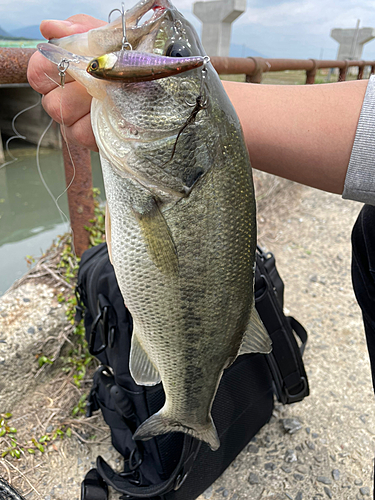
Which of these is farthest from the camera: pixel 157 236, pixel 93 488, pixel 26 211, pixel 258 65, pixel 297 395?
pixel 26 211

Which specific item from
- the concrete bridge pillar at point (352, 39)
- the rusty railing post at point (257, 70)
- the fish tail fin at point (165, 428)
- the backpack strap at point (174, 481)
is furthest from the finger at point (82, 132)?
the concrete bridge pillar at point (352, 39)

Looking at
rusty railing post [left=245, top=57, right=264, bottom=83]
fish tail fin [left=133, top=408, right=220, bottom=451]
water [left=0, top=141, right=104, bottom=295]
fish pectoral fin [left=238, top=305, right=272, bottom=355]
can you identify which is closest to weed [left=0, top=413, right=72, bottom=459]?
fish tail fin [left=133, top=408, right=220, bottom=451]

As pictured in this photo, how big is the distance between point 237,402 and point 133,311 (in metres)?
1.05

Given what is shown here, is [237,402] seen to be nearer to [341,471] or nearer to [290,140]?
[341,471]

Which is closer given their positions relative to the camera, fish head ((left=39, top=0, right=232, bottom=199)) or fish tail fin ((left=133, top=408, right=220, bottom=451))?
fish head ((left=39, top=0, right=232, bottom=199))

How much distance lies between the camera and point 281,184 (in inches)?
186

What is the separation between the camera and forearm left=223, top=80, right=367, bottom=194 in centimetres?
105

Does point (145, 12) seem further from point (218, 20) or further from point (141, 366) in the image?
point (218, 20)

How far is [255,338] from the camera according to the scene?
1.20m

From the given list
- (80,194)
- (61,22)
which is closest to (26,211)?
(80,194)

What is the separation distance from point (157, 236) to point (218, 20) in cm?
1926

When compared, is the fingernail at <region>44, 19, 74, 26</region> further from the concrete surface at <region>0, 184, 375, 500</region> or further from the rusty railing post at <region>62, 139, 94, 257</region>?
the concrete surface at <region>0, 184, 375, 500</region>

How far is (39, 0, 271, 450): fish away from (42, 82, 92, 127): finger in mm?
142

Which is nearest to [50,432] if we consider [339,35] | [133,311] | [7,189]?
[133,311]
